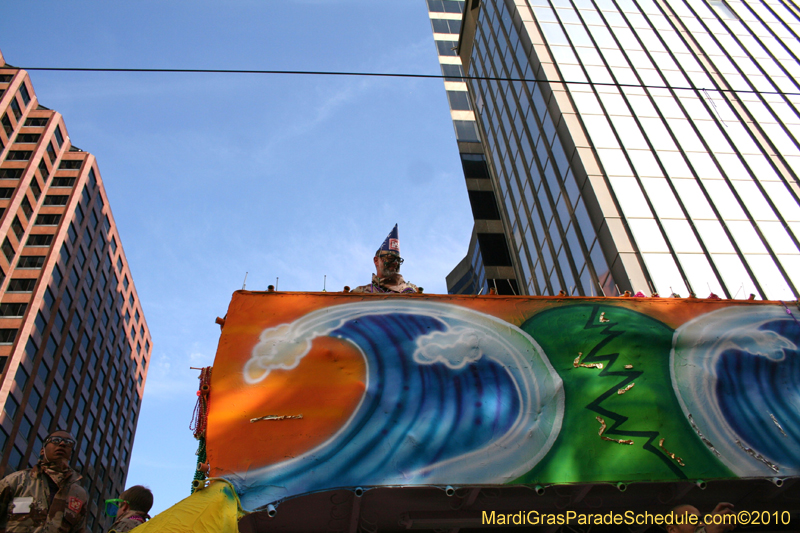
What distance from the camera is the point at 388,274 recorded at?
9.01 meters

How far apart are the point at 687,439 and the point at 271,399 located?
4.95 metres

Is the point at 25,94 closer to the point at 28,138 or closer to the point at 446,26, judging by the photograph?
the point at 28,138

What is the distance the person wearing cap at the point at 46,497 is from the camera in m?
5.04

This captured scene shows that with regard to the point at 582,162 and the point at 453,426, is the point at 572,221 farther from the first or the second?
the point at 453,426

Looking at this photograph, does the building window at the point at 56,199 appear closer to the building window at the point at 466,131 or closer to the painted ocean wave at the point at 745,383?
the building window at the point at 466,131

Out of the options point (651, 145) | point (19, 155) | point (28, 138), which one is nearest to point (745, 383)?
point (651, 145)

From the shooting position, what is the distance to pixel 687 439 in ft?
21.4

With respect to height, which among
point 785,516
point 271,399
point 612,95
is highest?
point 612,95

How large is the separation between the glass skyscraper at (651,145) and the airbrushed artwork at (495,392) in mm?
7101

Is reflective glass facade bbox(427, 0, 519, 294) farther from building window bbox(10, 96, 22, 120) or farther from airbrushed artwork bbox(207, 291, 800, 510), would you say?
building window bbox(10, 96, 22, 120)

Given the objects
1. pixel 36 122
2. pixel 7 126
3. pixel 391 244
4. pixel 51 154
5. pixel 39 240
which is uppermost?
pixel 36 122

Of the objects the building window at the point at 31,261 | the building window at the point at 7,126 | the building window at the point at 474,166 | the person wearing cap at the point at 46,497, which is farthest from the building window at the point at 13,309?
the person wearing cap at the point at 46,497

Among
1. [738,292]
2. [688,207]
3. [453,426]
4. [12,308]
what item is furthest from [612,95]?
[12,308]

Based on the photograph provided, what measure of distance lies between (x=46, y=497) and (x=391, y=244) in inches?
236
